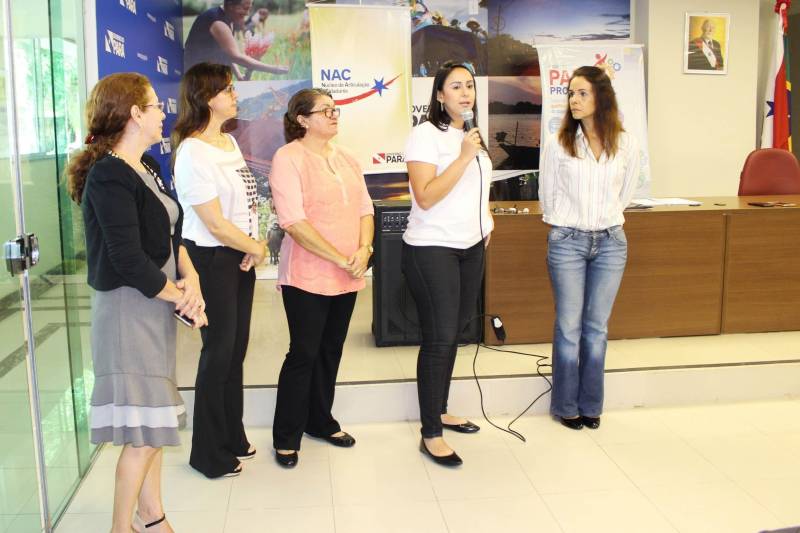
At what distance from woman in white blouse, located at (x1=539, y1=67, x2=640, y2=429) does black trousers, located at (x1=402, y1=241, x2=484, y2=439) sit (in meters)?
0.46

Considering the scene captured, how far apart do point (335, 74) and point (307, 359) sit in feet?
12.4

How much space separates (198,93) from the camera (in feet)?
9.10

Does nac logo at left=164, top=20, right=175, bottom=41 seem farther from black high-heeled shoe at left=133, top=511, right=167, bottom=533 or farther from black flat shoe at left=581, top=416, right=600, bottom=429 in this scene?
black high-heeled shoe at left=133, top=511, right=167, bottom=533

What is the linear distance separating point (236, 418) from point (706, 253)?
8.57 ft

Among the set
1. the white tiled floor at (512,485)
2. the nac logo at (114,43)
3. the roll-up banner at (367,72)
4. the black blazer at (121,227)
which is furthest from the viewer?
the roll-up banner at (367,72)

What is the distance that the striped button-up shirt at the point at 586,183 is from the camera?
3326 mm

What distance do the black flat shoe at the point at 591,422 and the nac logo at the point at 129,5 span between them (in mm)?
2990

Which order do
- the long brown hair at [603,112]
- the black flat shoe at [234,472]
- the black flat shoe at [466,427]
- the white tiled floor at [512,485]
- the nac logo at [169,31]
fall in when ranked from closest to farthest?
1. the white tiled floor at [512,485]
2. the black flat shoe at [234,472]
3. the long brown hair at [603,112]
4. the black flat shoe at [466,427]
5. the nac logo at [169,31]

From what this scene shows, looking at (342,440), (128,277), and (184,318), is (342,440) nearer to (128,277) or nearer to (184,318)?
(184,318)

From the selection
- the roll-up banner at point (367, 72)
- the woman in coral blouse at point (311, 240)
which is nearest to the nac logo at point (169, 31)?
the roll-up banner at point (367, 72)

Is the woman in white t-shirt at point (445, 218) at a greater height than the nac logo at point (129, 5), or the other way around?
the nac logo at point (129, 5)

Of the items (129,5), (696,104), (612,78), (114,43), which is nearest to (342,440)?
(114,43)

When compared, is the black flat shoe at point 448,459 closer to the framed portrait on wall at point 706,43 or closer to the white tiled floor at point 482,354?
the white tiled floor at point 482,354

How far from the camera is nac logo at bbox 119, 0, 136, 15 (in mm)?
4217
